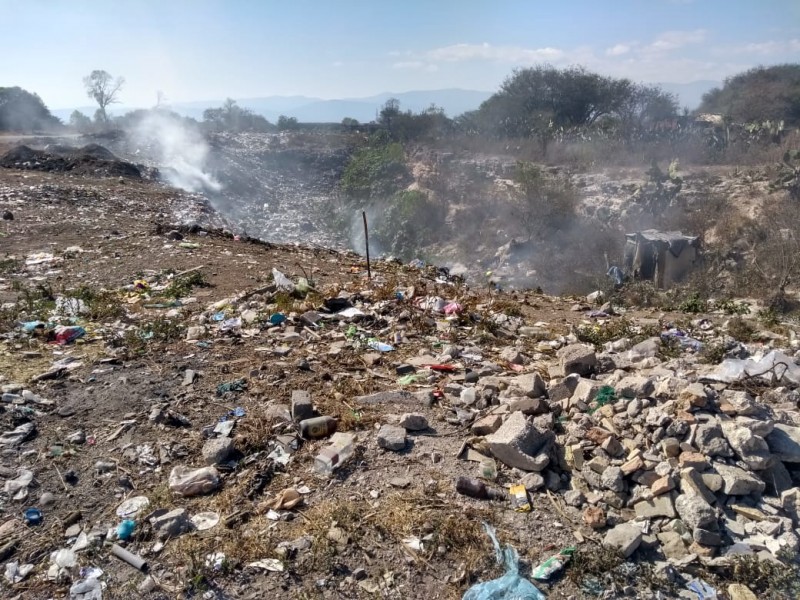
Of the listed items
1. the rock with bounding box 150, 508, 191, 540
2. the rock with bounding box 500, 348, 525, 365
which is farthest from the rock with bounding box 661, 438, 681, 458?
the rock with bounding box 150, 508, 191, 540

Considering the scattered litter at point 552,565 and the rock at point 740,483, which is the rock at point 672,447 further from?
the scattered litter at point 552,565

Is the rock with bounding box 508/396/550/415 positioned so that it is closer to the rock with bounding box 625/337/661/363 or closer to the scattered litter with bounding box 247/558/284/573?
the rock with bounding box 625/337/661/363

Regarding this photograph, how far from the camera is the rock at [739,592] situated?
2.07 m

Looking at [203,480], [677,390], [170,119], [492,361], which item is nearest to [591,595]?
[677,390]

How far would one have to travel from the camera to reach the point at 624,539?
89.4 inches

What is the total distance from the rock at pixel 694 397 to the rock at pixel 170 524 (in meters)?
2.62

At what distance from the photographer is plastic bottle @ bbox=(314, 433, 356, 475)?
279cm

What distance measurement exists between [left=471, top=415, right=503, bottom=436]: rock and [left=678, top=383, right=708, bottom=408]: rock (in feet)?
3.26

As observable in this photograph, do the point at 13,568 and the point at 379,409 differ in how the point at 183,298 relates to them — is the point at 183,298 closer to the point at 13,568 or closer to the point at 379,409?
the point at 379,409

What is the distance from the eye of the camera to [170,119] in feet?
89.6

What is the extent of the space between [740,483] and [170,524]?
2.67 m

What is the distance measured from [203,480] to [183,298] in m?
3.37

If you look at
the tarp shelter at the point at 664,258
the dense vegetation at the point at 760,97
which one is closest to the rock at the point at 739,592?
the tarp shelter at the point at 664,258

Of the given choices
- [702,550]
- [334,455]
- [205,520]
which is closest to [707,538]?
[702,550]
